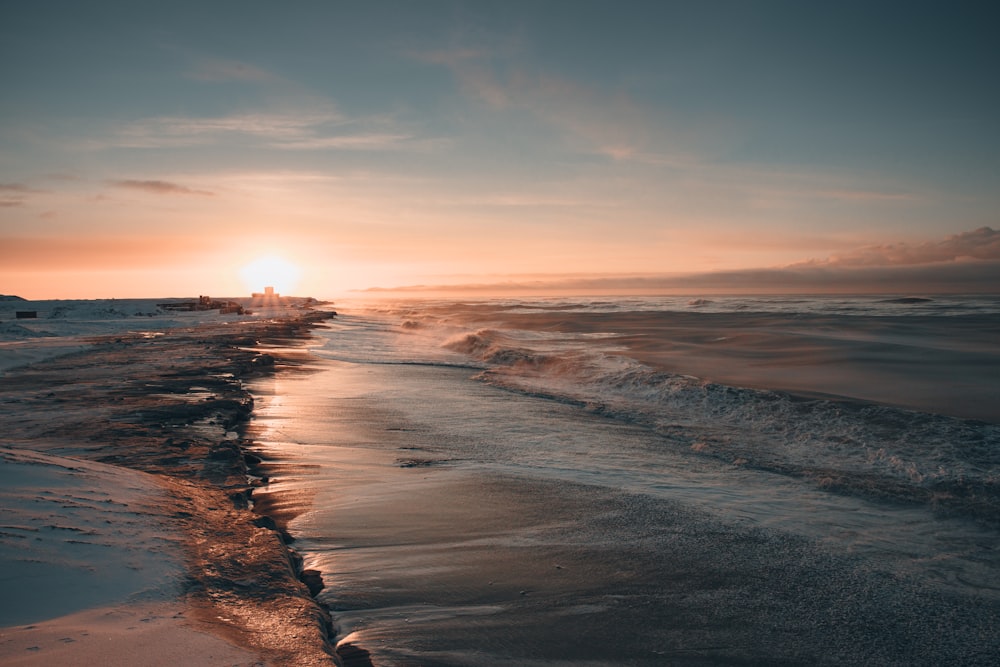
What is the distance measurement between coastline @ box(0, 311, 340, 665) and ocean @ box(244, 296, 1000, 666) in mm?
418

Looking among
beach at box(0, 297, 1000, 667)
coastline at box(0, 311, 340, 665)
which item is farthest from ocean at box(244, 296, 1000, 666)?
coastline at box(0, 311, 340, 665)

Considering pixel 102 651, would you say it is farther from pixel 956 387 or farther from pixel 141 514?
pixel 956 387

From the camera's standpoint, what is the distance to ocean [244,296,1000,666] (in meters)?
4.19

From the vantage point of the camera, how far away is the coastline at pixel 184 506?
356 cm

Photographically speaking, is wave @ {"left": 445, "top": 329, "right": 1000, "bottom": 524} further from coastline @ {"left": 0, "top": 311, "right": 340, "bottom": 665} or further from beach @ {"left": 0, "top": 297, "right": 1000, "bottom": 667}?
coastline @ {"left": 0, "top": 311, "right": 340, "bottom": 665}

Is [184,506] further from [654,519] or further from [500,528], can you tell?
[654,519]

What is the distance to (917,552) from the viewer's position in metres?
5.67

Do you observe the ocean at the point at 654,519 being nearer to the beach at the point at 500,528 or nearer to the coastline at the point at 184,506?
the beach at the point at 500,528

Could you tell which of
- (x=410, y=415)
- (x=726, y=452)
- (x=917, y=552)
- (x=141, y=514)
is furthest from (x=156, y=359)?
(x=917, y=552)

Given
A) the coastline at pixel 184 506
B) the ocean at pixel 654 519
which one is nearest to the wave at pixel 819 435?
the ocean at pixel 654 519

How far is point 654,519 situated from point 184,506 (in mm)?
4857

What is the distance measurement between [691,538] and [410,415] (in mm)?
7607

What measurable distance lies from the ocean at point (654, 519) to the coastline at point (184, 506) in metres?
0.42

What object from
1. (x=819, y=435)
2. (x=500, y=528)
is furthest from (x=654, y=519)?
(x=819, y=435)
